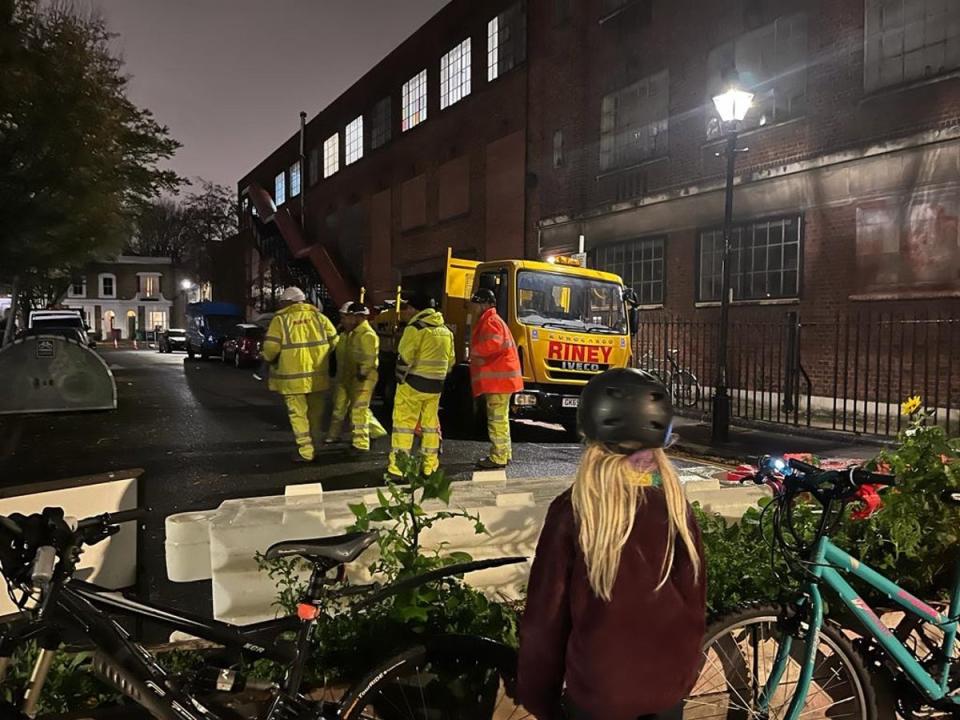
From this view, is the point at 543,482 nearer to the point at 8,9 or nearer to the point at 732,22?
the point at 732,22

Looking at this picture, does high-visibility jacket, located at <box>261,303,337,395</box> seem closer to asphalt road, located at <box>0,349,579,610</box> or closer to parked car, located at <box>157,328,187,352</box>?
asphalt road, located at <box>0,349,579,610</box>

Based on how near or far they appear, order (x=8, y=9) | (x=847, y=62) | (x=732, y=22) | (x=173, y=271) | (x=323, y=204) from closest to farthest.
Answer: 1. (x=847, y=62)
2. (x=732, y=22)
3. (x=8, y=9)
4. (x=323, y=204)
5. (x=173, y=271)

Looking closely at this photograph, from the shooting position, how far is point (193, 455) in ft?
30.1

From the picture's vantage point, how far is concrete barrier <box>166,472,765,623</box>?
3.27 m

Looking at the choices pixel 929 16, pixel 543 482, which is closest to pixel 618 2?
pixel 929 16

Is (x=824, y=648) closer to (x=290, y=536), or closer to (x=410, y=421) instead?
(x=290, y=536)

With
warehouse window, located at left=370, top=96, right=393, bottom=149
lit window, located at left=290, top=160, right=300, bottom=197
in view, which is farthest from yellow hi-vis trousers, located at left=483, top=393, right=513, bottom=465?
lit window, located at left=290, top=160, right=300, bottom=197

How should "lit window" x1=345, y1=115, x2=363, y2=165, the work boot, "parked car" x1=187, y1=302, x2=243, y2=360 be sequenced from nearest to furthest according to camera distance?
1. the work boot
2. "parked car" x1=187, y1=302, x2=243, y2=360
3. "lit window" x1=345, y1=115, x2=363, y2=165

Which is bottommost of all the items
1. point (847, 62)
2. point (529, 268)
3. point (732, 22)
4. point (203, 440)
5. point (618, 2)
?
point (203, 440)

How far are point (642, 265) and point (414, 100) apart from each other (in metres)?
15.1

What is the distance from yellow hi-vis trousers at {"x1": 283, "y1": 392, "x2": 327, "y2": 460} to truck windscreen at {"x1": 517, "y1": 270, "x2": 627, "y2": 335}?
3220 mm

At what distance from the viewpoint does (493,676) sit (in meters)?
2.37

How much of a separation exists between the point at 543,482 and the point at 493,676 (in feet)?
8.25

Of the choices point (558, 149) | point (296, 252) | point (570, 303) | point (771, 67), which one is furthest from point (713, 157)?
point (296, 252)
